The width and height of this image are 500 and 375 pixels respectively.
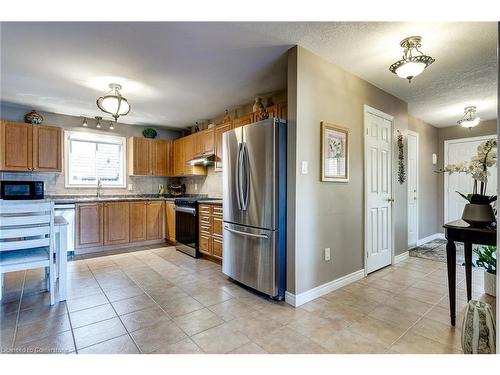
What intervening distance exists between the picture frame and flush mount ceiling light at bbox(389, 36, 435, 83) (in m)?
0.76

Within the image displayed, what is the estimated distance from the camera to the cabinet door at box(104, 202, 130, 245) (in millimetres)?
4469

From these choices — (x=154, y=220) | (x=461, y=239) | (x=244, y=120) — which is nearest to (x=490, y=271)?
(x=461, y=239)

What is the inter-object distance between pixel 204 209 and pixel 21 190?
9.94 feet

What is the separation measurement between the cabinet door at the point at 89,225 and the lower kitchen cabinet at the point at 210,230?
1.88m

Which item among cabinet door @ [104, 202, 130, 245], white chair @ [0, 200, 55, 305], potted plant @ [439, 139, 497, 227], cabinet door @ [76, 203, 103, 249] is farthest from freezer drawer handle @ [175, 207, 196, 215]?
potted plant @ [439, 139, 497, 227]

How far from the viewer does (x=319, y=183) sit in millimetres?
2611

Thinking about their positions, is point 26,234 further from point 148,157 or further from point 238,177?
point 148,157

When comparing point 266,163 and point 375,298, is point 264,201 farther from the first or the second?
point 375,298
